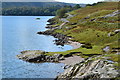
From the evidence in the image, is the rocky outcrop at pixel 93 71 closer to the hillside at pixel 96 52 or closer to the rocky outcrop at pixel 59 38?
the hillside at pixel 96 52

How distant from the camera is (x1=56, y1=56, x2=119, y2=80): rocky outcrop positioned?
47812 mm

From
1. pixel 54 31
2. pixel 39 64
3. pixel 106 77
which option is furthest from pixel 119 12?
pixel 106 77

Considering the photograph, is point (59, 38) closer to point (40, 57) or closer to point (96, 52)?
point (40, 57)

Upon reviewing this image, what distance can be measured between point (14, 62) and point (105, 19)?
312 ft

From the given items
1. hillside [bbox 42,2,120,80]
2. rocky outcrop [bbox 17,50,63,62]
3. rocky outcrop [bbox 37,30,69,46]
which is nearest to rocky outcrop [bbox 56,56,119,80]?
hillside [bbox 42,2,120,80]

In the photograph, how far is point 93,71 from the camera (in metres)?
50.3

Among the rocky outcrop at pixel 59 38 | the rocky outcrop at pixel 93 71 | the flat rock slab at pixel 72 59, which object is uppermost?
the rocky outcrop at pixel 93 71

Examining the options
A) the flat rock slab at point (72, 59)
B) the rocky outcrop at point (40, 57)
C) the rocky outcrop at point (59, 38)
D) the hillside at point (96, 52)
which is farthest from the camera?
the rocky outcrop at point (59, 38)

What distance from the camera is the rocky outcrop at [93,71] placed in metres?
47.8

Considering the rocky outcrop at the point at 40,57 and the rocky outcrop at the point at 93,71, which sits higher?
the rocky outcrop at the point at 93,71

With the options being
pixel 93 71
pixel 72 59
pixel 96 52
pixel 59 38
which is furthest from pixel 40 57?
pixel 59 38

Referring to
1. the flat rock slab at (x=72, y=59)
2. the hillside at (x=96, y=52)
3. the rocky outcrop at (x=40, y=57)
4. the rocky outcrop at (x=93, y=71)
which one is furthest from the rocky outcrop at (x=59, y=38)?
the rocky outcrop at (x=93, y=71)

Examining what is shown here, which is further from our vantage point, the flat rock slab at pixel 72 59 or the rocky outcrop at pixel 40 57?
the rocky outcrop at pixel 40 57

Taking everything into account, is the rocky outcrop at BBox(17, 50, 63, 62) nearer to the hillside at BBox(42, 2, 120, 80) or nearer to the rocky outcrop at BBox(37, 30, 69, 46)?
the hillside at BBox(42, 2, 120, 80)
